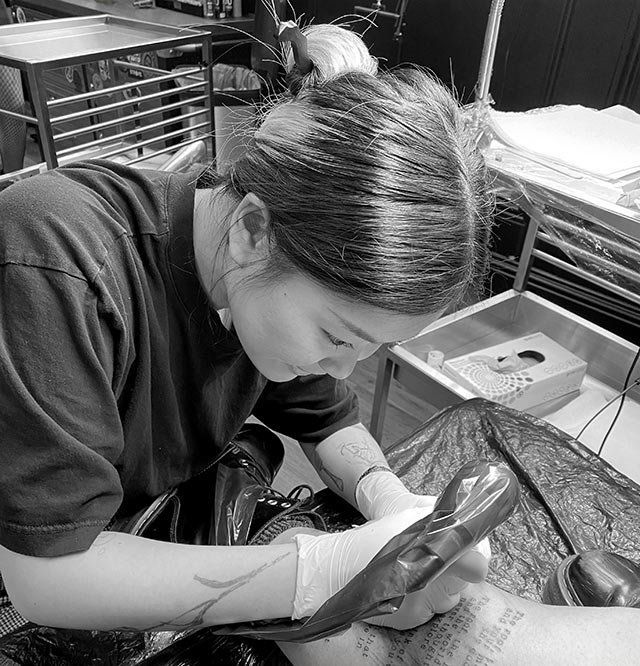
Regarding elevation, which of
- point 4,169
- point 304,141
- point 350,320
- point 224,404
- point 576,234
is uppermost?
point 304,141

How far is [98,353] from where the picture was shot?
775mm

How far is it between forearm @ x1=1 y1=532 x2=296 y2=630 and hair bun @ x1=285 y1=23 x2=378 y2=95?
66 centimetres

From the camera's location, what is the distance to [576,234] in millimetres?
1442

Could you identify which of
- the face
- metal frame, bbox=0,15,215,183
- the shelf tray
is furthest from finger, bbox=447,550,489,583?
the shelf tray

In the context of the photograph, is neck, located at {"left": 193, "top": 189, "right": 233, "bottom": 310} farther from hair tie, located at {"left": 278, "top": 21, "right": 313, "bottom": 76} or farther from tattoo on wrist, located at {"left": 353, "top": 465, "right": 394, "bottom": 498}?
tattoo on wrist, located at {"left": 353, "top": 465, "right": 394, "bottom": 498}

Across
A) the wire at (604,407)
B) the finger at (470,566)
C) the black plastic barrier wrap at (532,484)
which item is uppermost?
the finger at (470,566)

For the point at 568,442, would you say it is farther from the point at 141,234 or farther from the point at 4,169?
the point at 4,169

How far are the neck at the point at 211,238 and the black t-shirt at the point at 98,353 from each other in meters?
0.01

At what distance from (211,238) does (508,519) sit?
0.82 meters

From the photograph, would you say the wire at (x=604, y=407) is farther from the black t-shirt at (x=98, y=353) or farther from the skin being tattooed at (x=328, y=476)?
the black t-shirt at (x=98, y=353)

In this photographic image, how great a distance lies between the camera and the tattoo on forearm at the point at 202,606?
2.73ft

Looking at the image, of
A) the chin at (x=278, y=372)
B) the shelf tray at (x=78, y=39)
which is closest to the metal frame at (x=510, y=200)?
the chin at (x=278, y=372)

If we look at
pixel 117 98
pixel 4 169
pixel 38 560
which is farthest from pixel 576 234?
pixel 117 98

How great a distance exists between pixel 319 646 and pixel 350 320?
1.53ft
